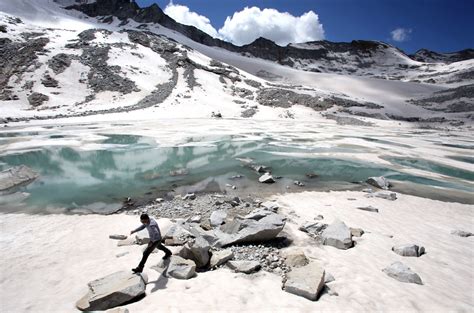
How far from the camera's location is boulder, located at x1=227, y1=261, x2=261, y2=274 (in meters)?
8.71

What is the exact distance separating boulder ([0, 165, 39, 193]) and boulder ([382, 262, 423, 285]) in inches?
782

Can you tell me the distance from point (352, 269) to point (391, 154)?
89.0 feet

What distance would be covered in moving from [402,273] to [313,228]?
12.6ft

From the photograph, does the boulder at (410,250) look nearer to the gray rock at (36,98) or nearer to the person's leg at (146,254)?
the person's leg at (146,254)

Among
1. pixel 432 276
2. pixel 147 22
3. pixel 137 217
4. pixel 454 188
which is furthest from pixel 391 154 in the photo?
pixel 147 22

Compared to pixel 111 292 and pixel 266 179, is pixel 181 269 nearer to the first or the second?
pixel 111 292

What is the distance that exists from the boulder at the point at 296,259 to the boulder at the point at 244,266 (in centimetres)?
102

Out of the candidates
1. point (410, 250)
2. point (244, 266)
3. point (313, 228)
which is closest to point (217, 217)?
point (313, 228)

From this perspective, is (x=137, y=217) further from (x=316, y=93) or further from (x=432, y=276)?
(x=316, y=93)

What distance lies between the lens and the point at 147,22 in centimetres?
16775

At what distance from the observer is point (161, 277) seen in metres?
8.38

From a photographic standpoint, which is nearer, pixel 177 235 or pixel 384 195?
pixel 177 235

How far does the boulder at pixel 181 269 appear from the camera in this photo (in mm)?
8336

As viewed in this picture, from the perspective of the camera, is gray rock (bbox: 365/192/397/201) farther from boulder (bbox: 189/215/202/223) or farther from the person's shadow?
the person's shadow
